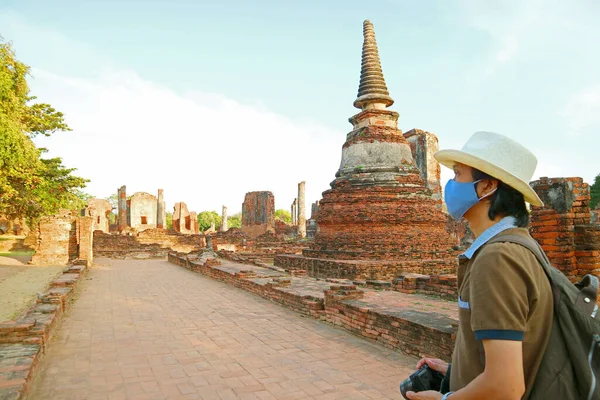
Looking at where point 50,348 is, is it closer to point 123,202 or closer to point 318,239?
point 318,239

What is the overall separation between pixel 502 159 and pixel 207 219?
6053cm

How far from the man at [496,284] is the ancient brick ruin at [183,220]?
1575 inches

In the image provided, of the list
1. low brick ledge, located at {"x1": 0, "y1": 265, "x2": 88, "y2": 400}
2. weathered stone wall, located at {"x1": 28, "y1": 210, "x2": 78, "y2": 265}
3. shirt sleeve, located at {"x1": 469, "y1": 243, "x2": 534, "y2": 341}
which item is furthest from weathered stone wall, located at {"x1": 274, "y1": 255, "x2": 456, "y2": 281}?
weathered stone wall, located at {"x1": 28, "y1": 210, "x2": 78, "y2": 265}

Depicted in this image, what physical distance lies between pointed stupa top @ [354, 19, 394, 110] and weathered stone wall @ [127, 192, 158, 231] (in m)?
31.2

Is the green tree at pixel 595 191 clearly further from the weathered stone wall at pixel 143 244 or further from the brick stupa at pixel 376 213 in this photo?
the weathered stone wall at pixel 143 244

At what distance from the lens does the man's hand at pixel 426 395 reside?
1.36m

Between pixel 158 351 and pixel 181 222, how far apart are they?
36.9 meters

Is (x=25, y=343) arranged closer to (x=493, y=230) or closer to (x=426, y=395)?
(x=426, y=395)

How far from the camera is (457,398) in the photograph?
1.21m

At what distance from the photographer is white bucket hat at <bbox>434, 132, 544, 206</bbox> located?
52.1 inches

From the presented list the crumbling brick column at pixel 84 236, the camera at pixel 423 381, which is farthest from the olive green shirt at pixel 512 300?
the crumbling brick column at pixel 84 236

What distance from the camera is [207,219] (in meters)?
60.2

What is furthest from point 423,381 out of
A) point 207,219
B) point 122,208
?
point 207,219

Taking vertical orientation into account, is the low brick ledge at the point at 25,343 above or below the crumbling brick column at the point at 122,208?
below
